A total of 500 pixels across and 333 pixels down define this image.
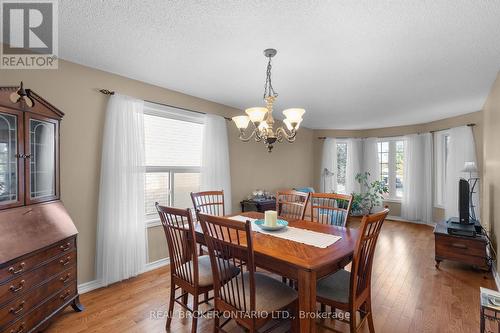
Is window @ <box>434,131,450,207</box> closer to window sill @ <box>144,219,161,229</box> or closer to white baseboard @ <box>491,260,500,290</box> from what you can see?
white baseboard @ <box>491,260,500,290</box>

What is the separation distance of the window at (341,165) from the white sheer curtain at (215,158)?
155 inches

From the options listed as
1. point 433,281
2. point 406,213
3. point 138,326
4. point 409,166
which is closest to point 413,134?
point 409,166

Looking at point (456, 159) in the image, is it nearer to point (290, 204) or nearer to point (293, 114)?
point (290, 204)

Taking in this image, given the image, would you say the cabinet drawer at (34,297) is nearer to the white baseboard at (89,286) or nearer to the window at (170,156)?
the white baseboard at (89,286)

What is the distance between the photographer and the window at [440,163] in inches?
210

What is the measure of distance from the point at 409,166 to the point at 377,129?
1.25 m

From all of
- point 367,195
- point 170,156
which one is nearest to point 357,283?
point 170,156

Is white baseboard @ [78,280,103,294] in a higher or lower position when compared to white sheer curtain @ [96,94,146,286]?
lower

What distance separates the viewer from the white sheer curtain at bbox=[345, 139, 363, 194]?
259 inches

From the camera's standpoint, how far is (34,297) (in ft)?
5.79

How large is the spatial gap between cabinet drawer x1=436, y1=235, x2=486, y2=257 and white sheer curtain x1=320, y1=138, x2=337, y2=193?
333 cm

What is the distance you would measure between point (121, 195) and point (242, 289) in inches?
76.6

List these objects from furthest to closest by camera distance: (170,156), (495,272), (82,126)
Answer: (170,156) < (495,272) < (82,126)

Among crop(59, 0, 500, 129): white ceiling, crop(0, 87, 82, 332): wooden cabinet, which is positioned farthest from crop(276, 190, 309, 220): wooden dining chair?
crop(0, 87, 82, 332): wooden cabinet
